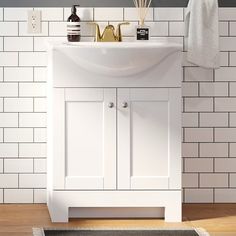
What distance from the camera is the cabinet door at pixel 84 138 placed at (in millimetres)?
4020

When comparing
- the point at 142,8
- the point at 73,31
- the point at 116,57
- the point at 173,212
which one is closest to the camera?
the point at 116,57

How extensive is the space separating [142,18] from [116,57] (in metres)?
0.59

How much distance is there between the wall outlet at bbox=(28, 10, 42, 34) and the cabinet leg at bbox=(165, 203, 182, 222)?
1.32 m

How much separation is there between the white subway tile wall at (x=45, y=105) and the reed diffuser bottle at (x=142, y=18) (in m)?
0.05

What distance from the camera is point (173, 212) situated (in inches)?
161

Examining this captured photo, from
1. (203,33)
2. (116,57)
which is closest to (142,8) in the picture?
(203,33)

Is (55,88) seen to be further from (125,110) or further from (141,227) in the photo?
(141,227)

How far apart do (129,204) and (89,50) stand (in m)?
0.86

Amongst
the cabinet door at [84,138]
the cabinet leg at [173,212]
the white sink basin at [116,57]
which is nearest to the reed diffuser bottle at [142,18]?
the white sink basin at [116,57]

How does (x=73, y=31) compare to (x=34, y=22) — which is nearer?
(x=73, y=31)

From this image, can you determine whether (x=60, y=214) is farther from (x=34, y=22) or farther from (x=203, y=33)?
(x=203, y=33)

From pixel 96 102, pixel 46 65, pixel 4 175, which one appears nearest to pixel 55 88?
pixel 96 102

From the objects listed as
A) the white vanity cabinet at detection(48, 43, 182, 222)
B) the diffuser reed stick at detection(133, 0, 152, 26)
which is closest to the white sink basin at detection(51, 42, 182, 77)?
the white vanity cabinet at detection(48, 43, 182, 222)

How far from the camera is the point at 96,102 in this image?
13.2 ft
